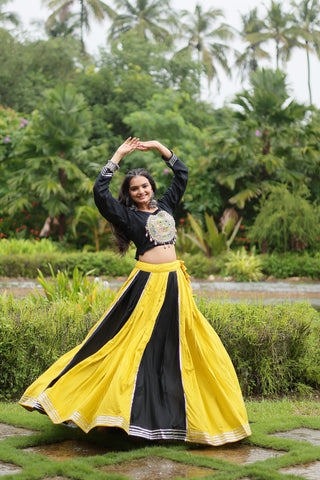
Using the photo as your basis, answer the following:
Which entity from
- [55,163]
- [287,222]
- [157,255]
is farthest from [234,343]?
[55,163]

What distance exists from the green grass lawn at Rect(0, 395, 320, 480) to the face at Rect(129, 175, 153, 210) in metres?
1.55

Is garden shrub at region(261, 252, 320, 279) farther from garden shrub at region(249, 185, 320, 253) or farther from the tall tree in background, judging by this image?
the tall tree in background

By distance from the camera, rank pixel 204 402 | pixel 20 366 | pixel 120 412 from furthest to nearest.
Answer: pixel 20 366 < pixel 204 402 < pixel 120 412

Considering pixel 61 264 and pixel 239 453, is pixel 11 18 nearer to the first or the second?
pixel 61 264

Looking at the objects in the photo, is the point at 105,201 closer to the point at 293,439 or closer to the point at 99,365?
the point at 99,365

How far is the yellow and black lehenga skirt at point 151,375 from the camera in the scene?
3.56 m

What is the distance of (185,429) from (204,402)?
23 centimetres

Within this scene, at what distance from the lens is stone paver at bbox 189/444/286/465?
335cm

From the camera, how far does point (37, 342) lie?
5336 mm

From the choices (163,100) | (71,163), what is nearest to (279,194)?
(71,163)

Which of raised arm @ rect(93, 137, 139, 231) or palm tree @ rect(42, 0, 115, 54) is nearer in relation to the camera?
raised arm @ rect(93, 137, 139, 231)

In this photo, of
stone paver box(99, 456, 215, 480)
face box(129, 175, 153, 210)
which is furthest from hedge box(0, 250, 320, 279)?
stone paver box(99, 456, 215, 480)

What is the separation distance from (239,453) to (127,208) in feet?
5.69

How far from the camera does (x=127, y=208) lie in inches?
164
